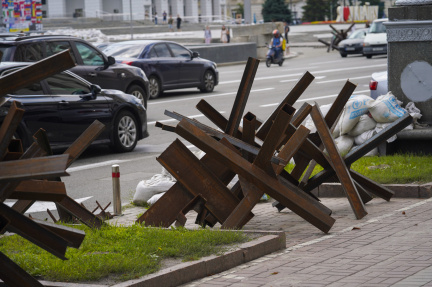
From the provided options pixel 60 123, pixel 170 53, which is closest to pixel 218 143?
pixel 60 123

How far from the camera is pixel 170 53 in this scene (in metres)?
25.0

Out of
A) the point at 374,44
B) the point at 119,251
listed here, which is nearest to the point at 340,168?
the point at 119,251

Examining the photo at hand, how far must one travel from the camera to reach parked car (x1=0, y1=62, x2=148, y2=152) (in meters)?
12.8

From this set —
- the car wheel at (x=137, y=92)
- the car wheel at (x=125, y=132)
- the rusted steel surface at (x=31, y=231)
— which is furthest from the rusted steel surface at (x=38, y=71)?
the car wheel at (x=137, y=92)

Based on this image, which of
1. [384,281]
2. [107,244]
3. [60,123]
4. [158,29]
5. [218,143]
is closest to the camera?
[384,281]

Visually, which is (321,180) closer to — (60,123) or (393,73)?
(393,73)

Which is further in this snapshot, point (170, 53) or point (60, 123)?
point (170, 53)

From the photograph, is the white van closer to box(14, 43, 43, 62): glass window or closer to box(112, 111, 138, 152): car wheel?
box(14, 43, 43, 62): glass window

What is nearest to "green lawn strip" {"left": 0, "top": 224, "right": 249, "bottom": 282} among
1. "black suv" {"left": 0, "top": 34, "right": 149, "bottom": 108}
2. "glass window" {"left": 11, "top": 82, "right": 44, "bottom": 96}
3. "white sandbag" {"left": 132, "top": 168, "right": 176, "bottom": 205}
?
"white sandbag" {"left": 132, "top": 168, "right": 176, "bottom": 205}

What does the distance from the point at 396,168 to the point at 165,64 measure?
15.2 metres

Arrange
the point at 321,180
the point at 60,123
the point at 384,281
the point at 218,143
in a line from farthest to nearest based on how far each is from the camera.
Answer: the point at 60,123 < the point at 321,180 < the point at 218,143 < the point at 384,281

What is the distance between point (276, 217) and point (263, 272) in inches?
89.7

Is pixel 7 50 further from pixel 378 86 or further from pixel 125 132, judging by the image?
pixel 378 86

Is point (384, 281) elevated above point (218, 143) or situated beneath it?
situated beneath
